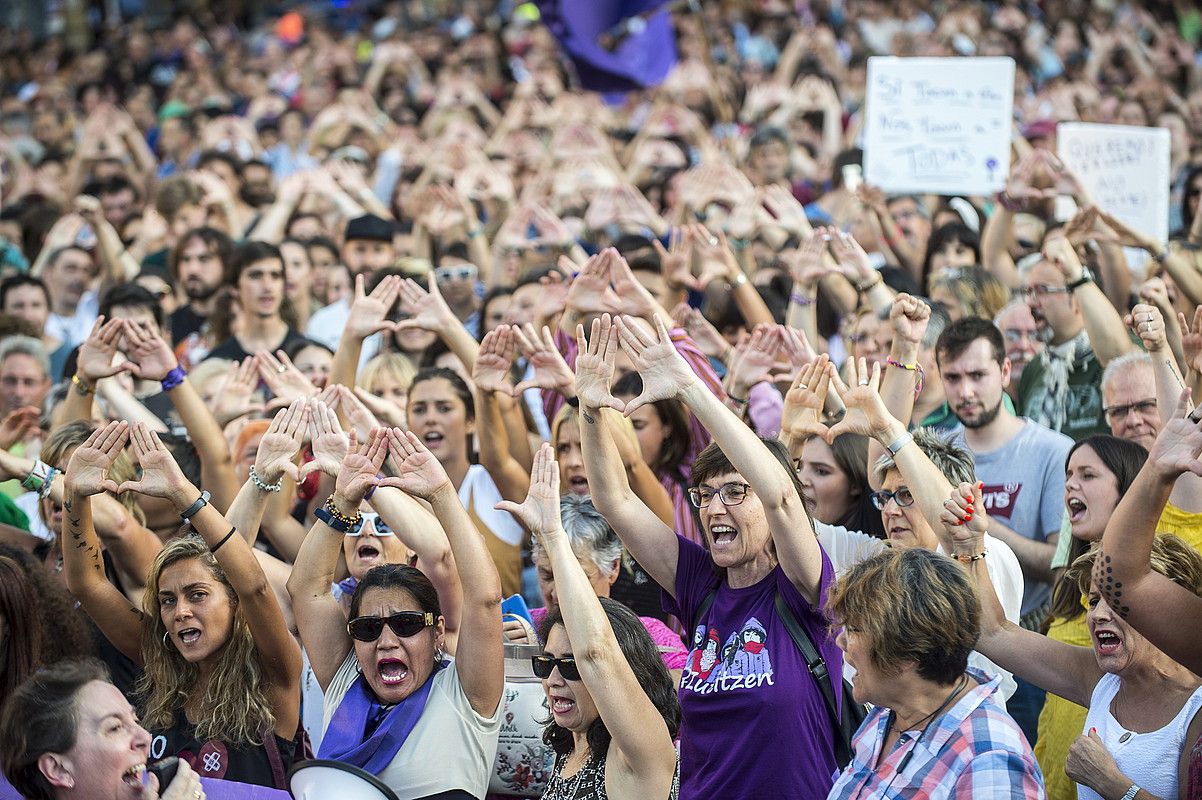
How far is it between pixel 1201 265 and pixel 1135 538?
3.73 metres

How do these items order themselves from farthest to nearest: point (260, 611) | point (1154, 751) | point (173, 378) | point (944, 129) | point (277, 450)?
point (944, 129)
point (173, 378)
point (277, 450)
point (260, 611)
point (1154, 751)

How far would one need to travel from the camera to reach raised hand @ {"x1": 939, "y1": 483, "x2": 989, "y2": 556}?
3.87 metres

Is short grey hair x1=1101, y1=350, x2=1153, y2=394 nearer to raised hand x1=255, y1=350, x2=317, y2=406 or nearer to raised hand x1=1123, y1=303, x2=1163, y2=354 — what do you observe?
raised hand x1=1123, y1=303, x2=1163, y2=354

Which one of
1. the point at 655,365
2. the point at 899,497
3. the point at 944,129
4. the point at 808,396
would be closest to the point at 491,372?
the point at 808,396

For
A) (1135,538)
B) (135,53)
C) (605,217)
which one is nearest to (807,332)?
(605,217)

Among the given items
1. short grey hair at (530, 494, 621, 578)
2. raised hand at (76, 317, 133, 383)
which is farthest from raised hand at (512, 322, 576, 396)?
raised hand at (76, 317, 133, 383)

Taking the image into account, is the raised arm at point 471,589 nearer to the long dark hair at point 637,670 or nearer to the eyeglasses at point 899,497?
the long dark hair at point 637,670

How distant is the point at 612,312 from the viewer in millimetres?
6199

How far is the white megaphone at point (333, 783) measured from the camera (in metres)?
3.11

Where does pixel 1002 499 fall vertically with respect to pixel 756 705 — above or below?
below

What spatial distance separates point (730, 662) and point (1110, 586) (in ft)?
3.04

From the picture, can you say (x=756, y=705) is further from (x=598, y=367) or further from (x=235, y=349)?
(x=235, y=349)

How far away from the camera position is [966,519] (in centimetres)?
387

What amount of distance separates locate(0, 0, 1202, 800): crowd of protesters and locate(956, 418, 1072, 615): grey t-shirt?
14mm
